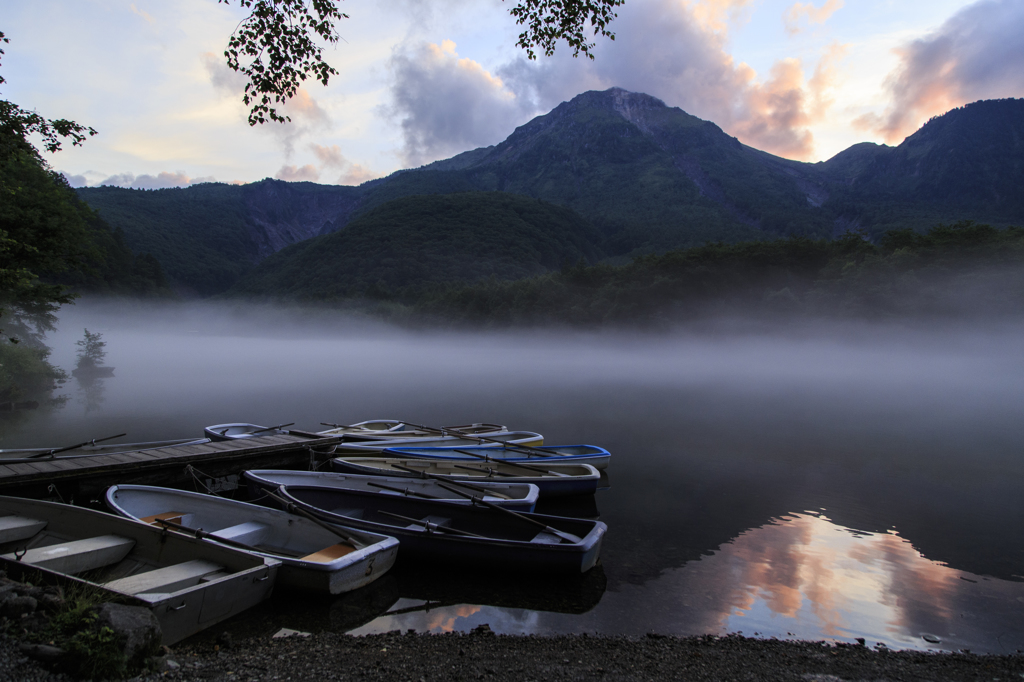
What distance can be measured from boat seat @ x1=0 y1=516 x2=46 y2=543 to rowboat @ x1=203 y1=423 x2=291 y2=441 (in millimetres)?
7269

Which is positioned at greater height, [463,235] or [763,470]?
[463,235]

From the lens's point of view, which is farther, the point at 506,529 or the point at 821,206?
the point at 821,206

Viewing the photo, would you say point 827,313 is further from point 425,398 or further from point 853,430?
point 425,398

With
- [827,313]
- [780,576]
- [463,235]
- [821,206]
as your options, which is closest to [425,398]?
[780,576]

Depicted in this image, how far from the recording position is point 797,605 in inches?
311

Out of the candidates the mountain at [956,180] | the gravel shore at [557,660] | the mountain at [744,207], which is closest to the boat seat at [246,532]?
the gravel shore at [557,660]

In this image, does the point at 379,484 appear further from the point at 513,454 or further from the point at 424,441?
the point at 513,454

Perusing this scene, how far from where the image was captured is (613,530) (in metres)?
10.7

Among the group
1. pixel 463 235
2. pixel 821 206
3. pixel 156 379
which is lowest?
pixel 156 379

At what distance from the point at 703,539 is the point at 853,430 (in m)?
16.9

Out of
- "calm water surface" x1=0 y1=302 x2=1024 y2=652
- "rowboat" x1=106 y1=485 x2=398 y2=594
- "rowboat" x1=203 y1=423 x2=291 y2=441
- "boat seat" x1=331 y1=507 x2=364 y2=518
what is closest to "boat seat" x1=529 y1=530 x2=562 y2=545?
"calm water surface" x1=0 y1=302 x2=1024 y2=652

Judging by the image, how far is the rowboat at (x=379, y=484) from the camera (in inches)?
409

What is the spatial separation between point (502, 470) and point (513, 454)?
1862 millimetres

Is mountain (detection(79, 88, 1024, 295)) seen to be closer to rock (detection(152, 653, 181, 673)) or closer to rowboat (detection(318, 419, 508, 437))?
rowboat (detection(318, 419, 508, 437))
